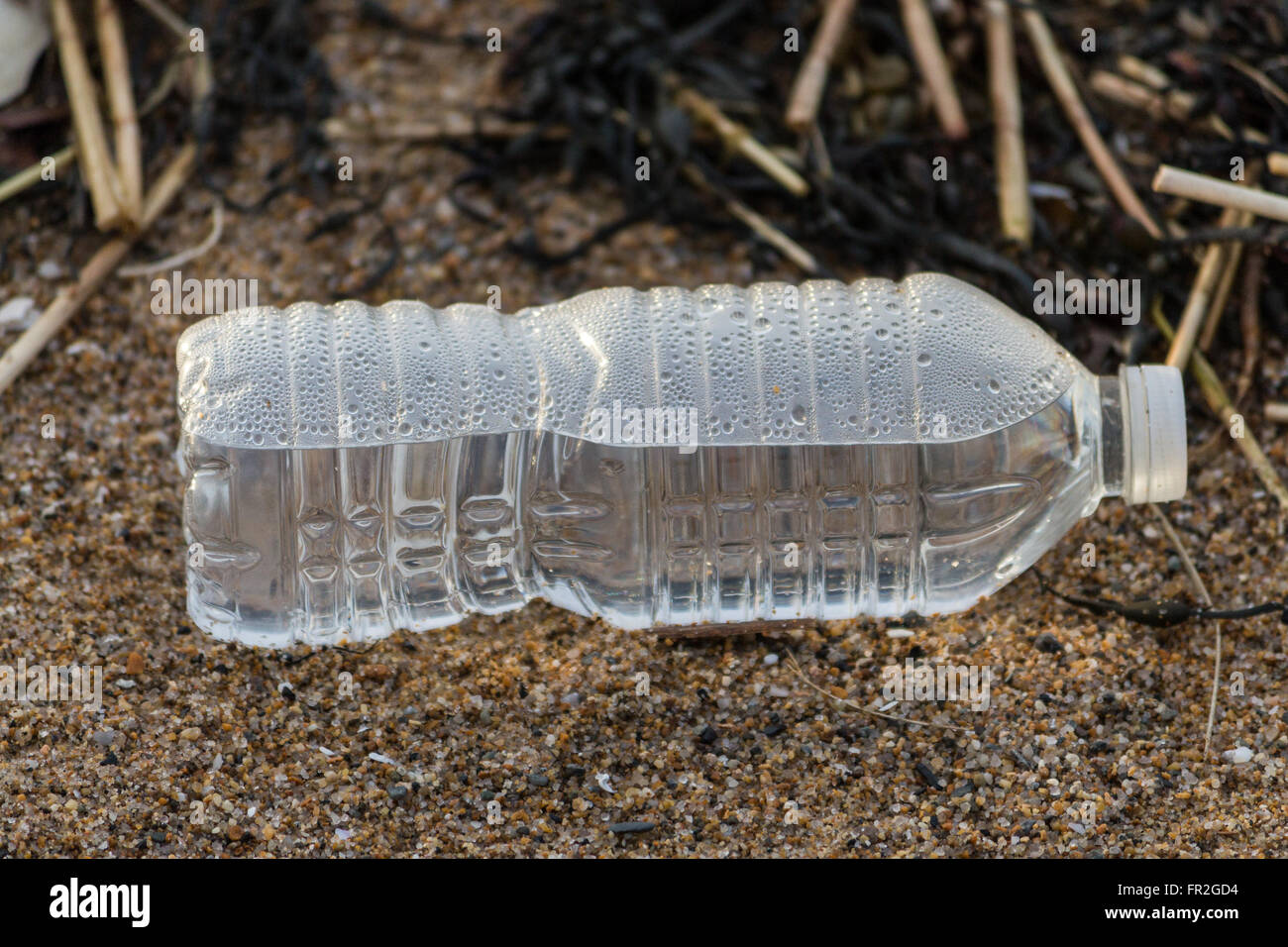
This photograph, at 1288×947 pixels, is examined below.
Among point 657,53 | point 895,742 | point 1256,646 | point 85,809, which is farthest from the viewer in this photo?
point 657,53

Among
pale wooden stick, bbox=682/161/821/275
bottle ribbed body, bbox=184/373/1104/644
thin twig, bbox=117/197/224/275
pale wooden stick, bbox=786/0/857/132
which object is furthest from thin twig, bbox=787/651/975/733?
thin twig, bbox=117/197/224/275

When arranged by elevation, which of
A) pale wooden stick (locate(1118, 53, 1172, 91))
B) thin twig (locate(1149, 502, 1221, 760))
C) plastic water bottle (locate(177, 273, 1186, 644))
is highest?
pale wooden stick (locate(1118, 53, 1172, 91))

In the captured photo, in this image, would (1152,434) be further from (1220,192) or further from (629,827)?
(629,827)

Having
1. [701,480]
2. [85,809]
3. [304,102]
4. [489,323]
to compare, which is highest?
[304,102]

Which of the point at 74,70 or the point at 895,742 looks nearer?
the point at 895,742

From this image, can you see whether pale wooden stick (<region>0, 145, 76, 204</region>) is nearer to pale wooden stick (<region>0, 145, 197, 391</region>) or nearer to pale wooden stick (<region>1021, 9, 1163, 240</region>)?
pale wooden stick (<region>0, 145, 197, 391</region>)

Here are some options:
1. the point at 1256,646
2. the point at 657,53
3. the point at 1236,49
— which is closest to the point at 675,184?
the point at 657,53

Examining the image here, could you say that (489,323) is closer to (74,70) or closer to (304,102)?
(304,102)
